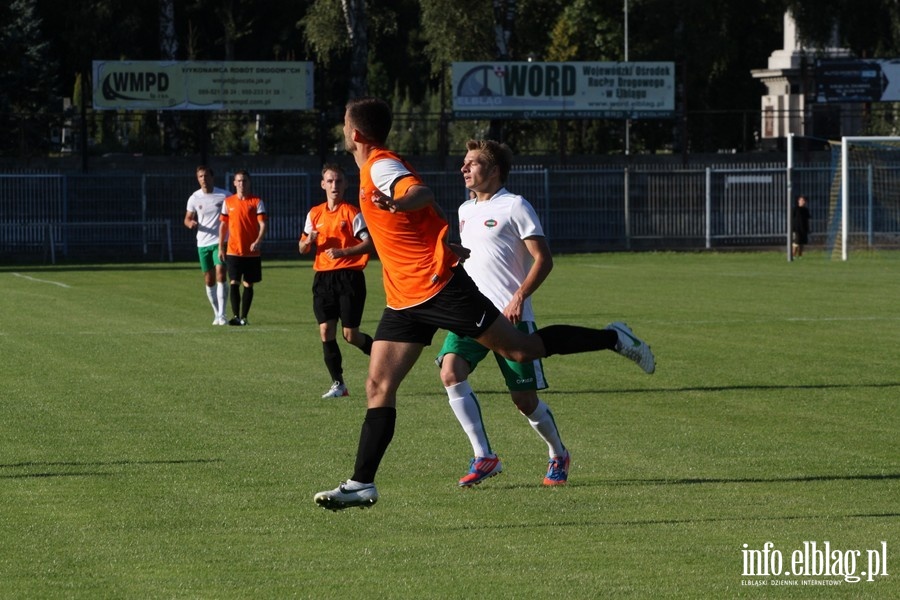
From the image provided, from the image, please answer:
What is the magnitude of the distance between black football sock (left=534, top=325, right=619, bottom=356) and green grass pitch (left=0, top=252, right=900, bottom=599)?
31.0 inches

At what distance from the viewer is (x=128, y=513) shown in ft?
25.7

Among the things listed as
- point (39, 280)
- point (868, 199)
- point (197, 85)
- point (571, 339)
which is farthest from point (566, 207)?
point (571, 339)

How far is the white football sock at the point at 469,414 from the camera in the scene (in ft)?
28.3

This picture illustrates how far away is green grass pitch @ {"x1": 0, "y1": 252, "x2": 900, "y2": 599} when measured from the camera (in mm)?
6523

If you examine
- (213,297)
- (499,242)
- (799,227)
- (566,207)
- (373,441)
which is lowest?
(213,297)

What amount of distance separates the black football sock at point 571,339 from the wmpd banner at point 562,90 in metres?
36.3

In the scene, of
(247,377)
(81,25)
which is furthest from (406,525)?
(81,25)

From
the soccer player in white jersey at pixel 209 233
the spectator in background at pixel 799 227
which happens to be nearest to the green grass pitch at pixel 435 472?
the soccer player in white jersey at pixel 209 233

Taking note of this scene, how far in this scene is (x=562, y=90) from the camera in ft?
149

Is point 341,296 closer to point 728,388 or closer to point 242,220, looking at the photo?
point 728,388

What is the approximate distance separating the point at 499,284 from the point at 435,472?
1.15 metres

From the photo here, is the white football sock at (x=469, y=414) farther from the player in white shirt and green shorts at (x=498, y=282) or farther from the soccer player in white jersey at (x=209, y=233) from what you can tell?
the soccer player in white jersey at (x=209, y=233)

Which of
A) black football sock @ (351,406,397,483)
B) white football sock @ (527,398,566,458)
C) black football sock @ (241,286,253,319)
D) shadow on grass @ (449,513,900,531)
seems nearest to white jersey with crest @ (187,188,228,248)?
black football sock @ (241,286,253,319)

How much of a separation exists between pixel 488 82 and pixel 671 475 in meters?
36.5
